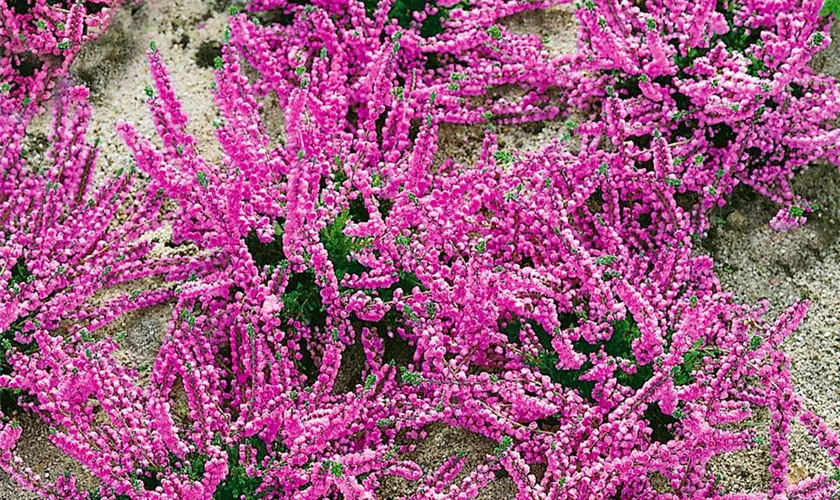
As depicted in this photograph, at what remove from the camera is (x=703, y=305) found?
9.13ft

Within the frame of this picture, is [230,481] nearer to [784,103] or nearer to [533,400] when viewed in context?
[533,400]

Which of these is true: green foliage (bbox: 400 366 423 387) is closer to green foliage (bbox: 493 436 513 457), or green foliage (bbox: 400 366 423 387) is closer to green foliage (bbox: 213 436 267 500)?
green foliage (bbox: 493 436 513 457)

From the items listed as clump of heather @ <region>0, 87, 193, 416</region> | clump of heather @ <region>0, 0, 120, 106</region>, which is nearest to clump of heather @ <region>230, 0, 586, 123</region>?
clump of heather @ <region>0, 0, 120, 106</region>

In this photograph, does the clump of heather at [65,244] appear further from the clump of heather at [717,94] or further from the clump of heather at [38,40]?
the clump of heather at [717,94]

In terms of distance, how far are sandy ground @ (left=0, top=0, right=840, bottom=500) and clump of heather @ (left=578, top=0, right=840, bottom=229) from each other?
0.09 metres

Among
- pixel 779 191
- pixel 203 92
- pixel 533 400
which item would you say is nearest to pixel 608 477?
pixel 533 400


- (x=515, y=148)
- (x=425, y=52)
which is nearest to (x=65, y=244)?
(x=425, y=52)

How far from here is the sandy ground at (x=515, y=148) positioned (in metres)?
2.77

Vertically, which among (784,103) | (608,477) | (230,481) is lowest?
(608,477)

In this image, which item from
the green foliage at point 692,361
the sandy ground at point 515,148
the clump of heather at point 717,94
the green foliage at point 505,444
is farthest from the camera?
the clump of heather at point 717,94

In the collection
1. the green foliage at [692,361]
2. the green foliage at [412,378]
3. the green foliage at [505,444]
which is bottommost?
the green foliage at [692,361]

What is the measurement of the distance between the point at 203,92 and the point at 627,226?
1.50 metres

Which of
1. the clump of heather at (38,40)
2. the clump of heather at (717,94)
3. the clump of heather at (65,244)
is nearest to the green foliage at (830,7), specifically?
the clump of heather at (717,94)

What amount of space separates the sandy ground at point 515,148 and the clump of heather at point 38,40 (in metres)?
0.10
